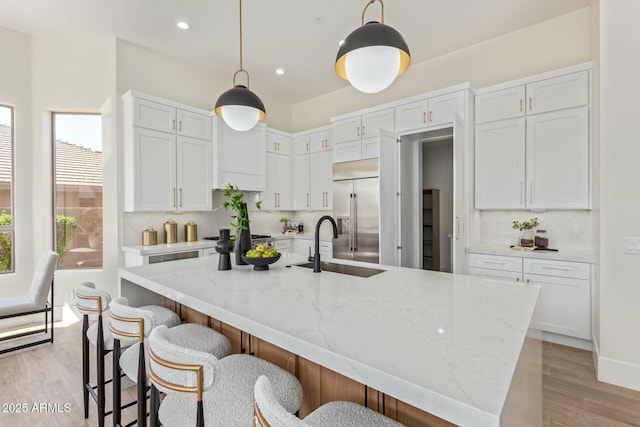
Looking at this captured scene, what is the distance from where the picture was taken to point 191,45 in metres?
3.87

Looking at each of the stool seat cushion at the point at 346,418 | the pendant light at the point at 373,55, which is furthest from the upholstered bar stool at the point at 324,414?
the pendant light at the point at 373,55

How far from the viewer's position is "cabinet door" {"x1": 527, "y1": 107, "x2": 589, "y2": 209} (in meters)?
3.06

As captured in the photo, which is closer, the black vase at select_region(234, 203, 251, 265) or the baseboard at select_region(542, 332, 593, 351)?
the black vase at select_region(234, 203, 251, 265)

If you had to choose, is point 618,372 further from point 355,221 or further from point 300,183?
point 300,183

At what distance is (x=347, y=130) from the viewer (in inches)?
178

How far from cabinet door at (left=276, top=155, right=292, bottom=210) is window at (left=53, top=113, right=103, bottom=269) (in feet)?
8.00

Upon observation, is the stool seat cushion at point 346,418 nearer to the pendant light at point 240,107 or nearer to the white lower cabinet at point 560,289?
the pendant light at point 240,107

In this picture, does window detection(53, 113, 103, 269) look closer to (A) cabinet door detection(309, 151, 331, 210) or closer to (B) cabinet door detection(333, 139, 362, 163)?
(A) cabinet door detection(309, 151, 331, 210)

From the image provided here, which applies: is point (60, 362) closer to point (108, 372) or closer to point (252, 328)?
point (108, 372)

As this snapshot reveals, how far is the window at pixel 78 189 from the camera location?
3.90 m

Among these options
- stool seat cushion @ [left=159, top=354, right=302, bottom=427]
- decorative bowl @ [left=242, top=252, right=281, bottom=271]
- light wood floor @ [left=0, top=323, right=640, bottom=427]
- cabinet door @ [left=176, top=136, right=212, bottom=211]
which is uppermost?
cabinet door @ [left=176, top=136, right=212, bottom=211]

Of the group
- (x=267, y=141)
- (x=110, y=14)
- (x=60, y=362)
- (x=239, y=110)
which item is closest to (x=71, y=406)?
(x=60, y=362)

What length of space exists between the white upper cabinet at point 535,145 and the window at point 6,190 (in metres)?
5.37

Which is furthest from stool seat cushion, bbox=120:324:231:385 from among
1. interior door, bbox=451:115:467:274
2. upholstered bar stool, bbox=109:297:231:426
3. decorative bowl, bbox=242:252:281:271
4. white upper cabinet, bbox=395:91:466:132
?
white upper cabinet, bbox=395:91:466:132
